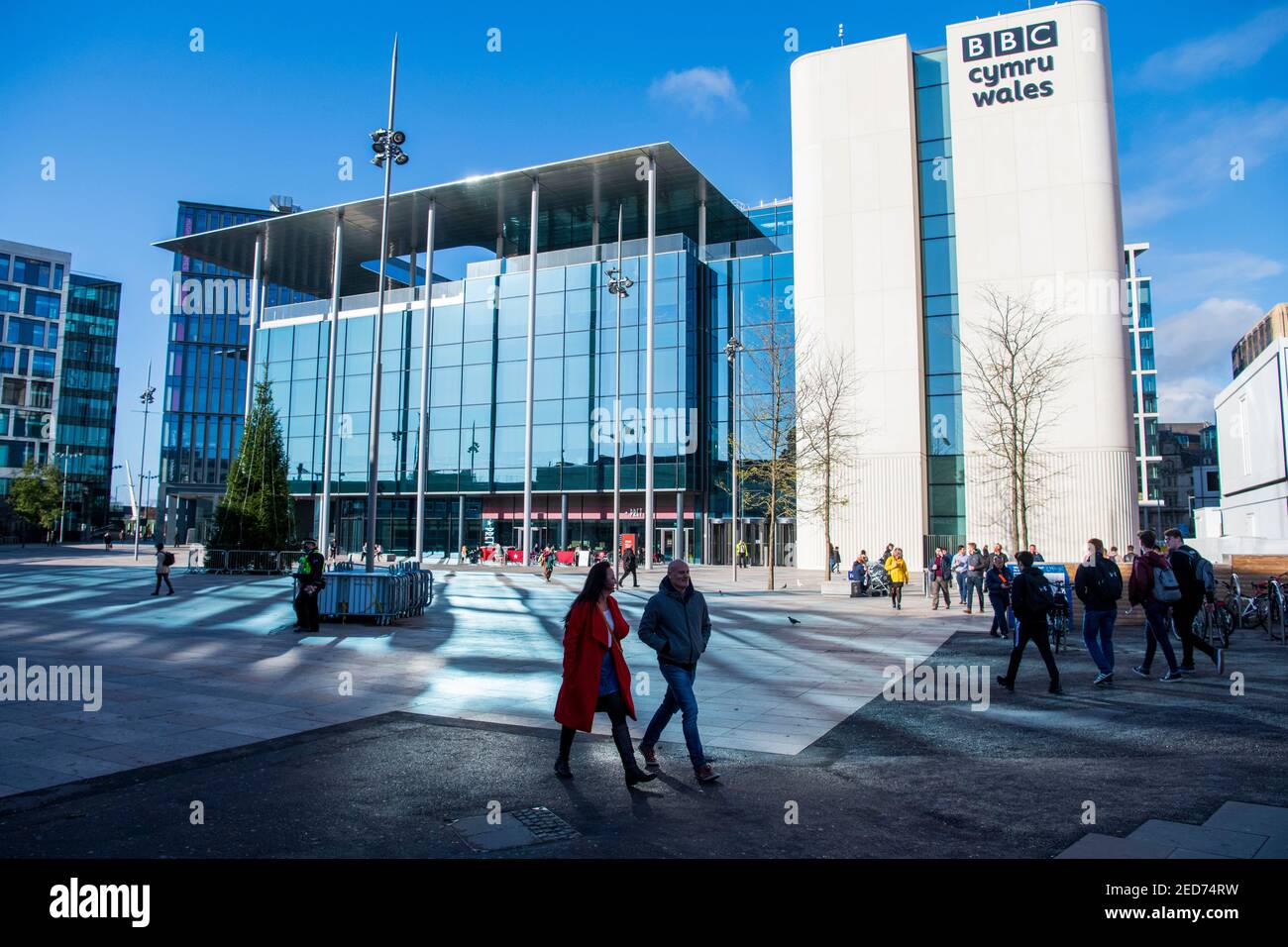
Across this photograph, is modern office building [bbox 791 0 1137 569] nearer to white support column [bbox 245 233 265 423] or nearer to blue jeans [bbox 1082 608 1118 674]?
blue jeans [bbox 1082 608 1118 674]

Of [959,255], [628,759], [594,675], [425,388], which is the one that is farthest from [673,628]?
[425,388]

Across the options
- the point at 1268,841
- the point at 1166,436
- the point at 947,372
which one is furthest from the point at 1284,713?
the point at 1166,436

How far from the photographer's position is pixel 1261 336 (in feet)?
266

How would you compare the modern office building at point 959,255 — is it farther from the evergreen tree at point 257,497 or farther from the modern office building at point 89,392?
the modern office building at point 89,392

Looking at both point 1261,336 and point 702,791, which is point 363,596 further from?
point 1261,336

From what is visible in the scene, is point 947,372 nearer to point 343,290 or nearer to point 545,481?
point 545,481

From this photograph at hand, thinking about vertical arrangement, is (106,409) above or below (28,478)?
above

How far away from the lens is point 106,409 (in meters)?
98.3

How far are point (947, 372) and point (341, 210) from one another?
1518 inches

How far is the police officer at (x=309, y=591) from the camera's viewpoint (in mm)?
15773

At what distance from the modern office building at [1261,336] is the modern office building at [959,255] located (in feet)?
122

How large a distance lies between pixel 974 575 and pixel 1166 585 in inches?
466

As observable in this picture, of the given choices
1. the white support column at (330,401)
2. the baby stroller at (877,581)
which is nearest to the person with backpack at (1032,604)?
the baby stroller at (877,581)
